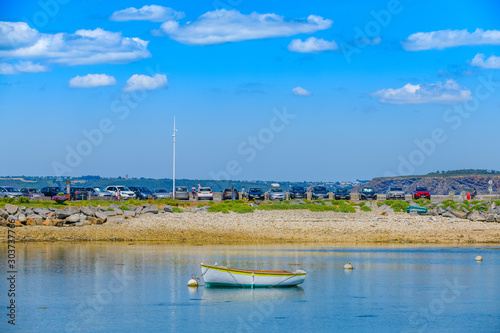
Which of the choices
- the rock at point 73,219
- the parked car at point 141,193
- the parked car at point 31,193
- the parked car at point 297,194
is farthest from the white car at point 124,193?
the rock at point 73,219

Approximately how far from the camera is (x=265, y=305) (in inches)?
1199

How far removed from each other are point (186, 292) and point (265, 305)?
4325 millimetres

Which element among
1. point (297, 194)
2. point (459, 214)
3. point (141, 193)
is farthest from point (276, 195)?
point (459, 214)

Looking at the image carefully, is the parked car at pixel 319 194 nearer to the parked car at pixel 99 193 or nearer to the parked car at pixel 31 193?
the parked car at pixel 99 193

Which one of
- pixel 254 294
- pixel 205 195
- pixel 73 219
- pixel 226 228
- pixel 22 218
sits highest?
pixel 205 195

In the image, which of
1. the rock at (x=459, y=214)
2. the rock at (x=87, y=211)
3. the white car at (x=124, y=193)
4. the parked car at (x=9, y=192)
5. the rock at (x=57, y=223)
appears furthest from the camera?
the parked car at (x=9, y=192)

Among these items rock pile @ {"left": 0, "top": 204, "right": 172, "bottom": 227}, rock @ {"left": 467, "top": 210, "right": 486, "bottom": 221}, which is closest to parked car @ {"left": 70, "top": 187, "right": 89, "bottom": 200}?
rock pile @ {"left": 0, "top": 204, "right": 172, "bottom": 227}

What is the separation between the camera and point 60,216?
55469 millimetres

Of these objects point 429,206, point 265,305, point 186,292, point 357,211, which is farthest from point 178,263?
point 429,206

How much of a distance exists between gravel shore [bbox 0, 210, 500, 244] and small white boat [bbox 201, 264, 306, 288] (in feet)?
61.9

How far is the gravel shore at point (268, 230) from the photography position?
52906 mm

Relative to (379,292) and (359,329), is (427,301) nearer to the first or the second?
(379,292)

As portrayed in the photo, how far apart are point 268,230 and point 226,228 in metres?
3.59

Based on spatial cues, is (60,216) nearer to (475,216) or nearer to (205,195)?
(205,195)
